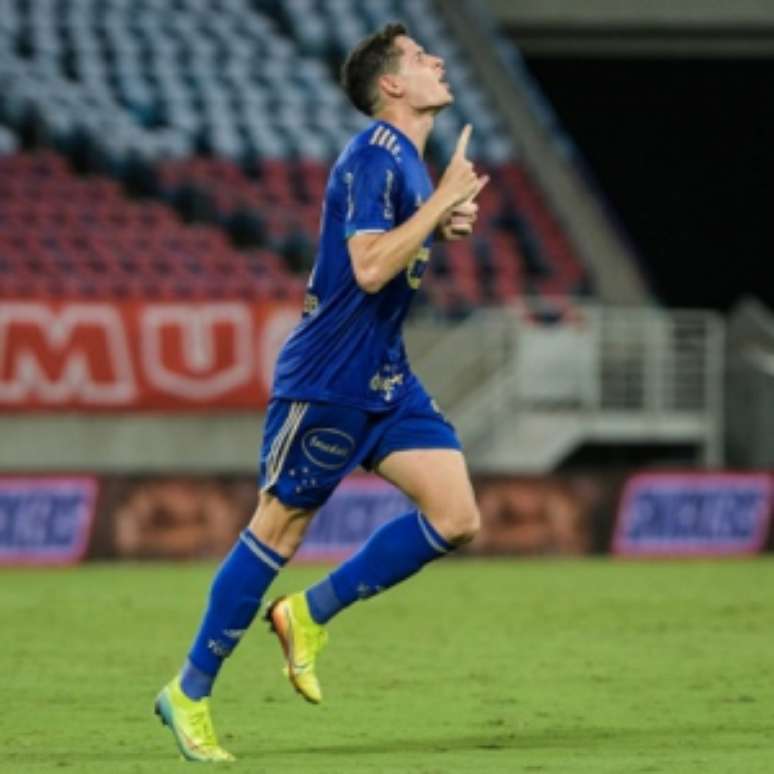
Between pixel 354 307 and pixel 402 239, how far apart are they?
33cm

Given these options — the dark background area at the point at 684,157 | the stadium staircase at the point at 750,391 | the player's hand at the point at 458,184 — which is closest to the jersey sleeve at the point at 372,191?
the player's hand at the point at 458,184

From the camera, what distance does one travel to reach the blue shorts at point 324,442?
22.8 ft

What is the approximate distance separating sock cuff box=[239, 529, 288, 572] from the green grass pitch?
545mm

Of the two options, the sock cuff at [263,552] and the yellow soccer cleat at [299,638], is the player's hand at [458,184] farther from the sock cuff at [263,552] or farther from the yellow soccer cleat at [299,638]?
the yellow soccer cleat at [299,638]

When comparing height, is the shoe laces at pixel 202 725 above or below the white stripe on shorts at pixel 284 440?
below

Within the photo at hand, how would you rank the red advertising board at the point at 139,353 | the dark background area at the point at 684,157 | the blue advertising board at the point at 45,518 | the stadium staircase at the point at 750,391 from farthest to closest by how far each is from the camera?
the dark background area at the point at 684,157, the stadium staircase at the point at 750,391, the red advertising board at the point at 139,353, the blue advertising board at the point at 45,518

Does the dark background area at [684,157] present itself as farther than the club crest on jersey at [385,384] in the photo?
Yes

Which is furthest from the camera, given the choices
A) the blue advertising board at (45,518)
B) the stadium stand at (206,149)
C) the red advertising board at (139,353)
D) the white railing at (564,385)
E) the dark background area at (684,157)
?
the dark background area at (684,157)

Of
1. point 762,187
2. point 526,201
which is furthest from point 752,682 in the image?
point 762,187

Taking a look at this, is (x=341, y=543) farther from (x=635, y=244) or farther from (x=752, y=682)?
(x=635, y=244)

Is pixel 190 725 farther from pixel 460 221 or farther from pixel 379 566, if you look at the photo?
pixel 460 221

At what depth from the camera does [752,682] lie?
8.93 m

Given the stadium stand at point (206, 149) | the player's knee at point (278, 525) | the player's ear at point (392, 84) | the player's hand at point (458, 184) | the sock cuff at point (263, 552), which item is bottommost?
the stadium stand at point (206, 149)

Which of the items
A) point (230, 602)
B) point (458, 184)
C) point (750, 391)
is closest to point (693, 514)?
point (750, 391)
